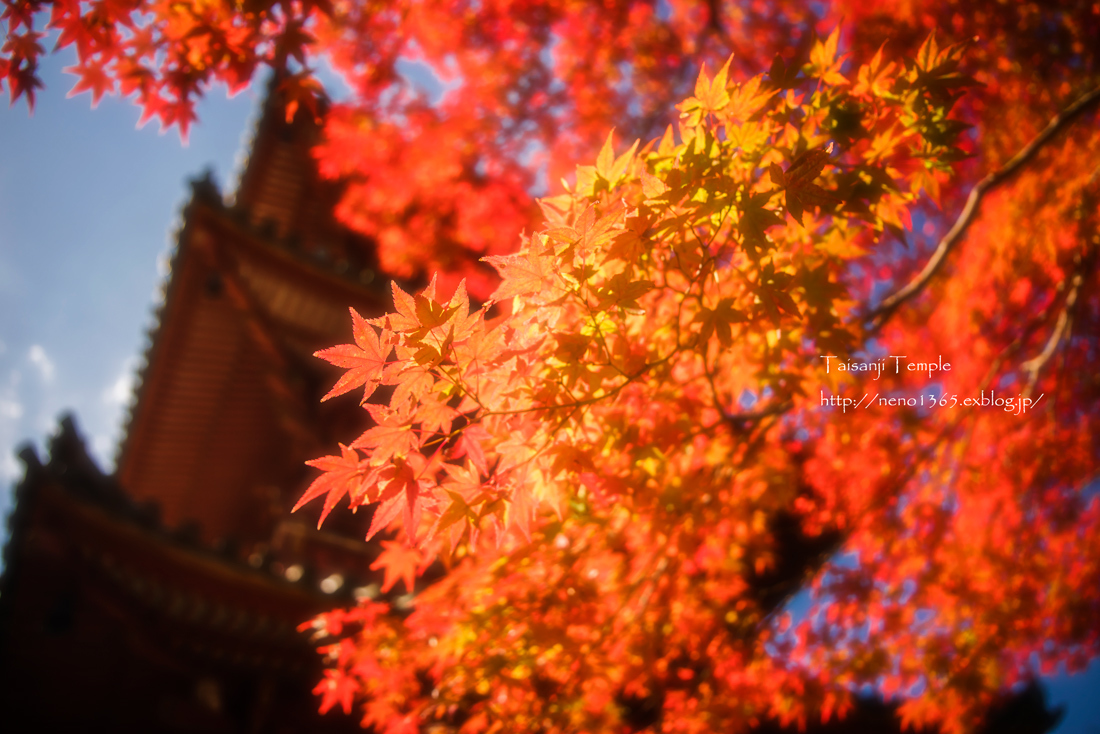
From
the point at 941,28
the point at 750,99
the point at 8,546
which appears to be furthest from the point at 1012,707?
the point at 8,546

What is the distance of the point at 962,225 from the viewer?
2.71 m

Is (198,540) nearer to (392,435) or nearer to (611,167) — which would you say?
(392,435)

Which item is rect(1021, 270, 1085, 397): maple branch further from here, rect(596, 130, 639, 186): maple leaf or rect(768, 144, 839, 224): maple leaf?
rect(596, 130, 639, 186): maple leaf

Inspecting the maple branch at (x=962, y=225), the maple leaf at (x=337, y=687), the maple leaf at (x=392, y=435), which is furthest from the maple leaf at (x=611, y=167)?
the maple leaf at (x=337, y=687)

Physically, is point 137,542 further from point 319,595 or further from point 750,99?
point 750,99

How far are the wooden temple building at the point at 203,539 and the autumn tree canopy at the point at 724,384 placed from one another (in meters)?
0.85

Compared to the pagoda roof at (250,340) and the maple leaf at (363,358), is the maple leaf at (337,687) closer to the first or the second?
the maple leaf at (363,358)

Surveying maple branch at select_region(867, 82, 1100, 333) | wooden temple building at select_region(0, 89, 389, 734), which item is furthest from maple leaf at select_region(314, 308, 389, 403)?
wooden temple building at select_region(0, 89, 389, 734)

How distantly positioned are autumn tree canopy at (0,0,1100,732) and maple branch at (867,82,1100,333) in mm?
17

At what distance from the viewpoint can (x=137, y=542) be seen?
403 centimetres

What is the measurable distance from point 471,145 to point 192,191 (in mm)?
3278

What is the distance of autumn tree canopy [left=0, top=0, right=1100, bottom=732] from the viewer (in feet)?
5.07

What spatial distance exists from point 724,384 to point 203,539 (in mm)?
4529

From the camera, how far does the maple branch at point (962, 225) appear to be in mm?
2580
